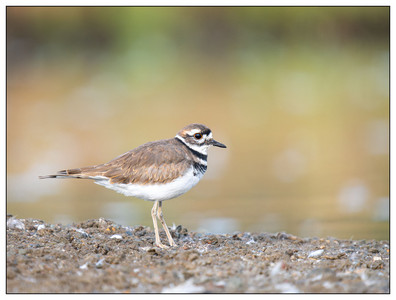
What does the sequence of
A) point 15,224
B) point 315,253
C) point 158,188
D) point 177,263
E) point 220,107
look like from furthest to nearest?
1. point 220,107
2. point 158,188
3. point 15,224
4. point 315,253
5. point 177,263

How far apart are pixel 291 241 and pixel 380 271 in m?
1.99

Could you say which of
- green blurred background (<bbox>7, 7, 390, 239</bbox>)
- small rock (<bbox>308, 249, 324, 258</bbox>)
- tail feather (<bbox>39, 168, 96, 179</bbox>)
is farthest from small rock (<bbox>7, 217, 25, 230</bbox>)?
small rock (<bbox>308, 249, 324, 258</bbox>)

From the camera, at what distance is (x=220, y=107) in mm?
18125

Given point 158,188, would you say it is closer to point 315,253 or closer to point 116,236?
point 116,236

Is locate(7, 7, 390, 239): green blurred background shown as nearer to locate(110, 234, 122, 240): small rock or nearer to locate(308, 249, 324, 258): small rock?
locate(308, 249, 324, 258): small rock

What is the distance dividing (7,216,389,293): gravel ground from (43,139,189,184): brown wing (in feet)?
2.17

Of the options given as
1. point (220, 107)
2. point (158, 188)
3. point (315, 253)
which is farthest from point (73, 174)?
point (220, 107)

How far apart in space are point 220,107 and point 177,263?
41.4ft

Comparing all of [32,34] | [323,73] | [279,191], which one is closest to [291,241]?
[279,191]

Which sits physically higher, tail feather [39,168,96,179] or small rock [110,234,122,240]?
tail feather [39,168,96,179]

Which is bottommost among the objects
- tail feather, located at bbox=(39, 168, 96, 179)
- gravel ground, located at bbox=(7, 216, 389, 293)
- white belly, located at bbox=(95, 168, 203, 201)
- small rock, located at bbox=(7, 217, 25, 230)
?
gravel ground, located at bbox=(7, 216, 389, 293)

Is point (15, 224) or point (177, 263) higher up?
point (15, 224)

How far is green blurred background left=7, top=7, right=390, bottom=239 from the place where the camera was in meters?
10.6

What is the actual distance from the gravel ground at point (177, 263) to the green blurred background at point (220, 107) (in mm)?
2033
